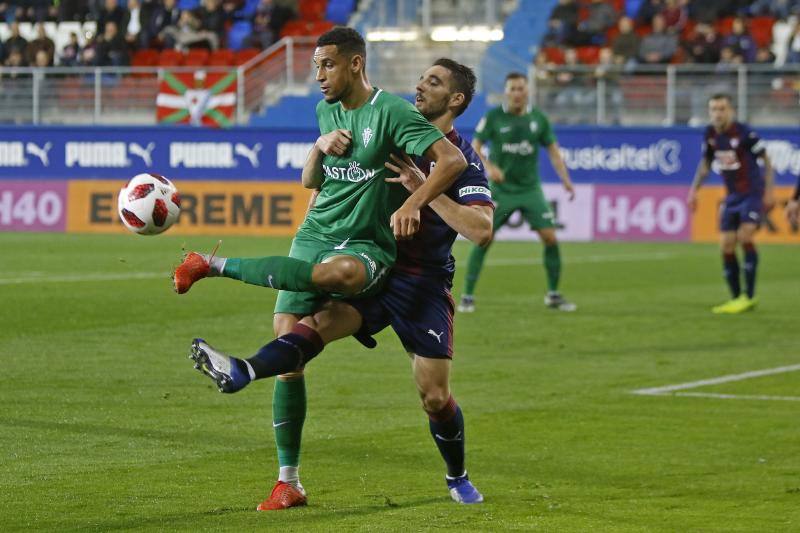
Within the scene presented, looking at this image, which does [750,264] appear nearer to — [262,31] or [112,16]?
[262,31]

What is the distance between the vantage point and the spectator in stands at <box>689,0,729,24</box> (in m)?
28.8

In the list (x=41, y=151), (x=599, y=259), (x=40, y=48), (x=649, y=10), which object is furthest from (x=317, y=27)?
(x=599, y=259)

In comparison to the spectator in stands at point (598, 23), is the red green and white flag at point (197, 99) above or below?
below

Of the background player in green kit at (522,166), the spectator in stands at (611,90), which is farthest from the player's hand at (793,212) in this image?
the spectator in stands at (611,90)

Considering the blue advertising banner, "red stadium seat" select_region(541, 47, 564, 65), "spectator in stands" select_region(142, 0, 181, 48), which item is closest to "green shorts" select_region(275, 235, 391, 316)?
the blue advertising banner

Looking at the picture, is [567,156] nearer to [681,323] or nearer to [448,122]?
[681,323]

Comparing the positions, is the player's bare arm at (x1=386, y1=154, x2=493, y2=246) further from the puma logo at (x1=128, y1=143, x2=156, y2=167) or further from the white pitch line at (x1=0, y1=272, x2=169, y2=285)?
the puma logo at (x1=128, y1=143, x2=156, y2=167)

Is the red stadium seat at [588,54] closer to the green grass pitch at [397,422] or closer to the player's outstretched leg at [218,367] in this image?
the green grass pitch at [397,422]

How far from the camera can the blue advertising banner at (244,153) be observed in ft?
86.3

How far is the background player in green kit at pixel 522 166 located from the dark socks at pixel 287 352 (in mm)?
9359

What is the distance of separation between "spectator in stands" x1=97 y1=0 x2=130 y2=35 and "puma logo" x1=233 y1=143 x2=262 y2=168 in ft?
19.9

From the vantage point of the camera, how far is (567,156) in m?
26.7

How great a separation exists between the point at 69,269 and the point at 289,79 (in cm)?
1273

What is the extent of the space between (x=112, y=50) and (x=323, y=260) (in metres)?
26.2
